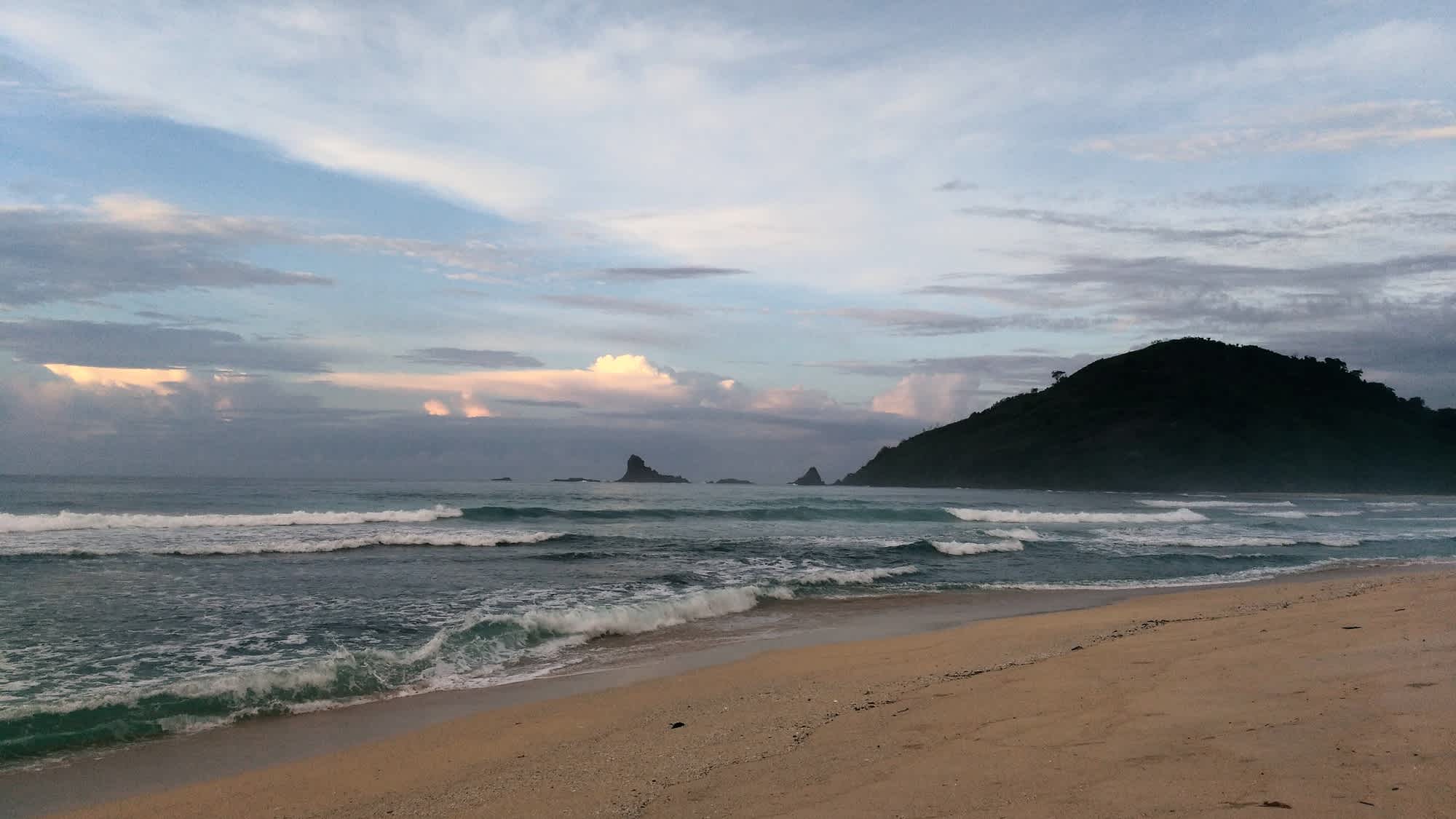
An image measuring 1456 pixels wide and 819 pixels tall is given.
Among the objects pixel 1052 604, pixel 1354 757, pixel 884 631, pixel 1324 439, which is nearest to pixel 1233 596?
pixel 1052 604

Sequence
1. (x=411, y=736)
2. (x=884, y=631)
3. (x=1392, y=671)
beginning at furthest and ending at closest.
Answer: (x=884, y=631) < (x=411, y=736) < (x=1392, y=671)

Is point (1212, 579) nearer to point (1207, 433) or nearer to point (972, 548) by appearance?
point (972, 548)

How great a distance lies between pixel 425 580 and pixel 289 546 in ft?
25.7

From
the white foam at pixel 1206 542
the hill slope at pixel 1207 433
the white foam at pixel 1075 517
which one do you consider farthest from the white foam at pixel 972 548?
the hill slope at pixel 1207 433

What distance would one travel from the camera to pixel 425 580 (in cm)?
1587

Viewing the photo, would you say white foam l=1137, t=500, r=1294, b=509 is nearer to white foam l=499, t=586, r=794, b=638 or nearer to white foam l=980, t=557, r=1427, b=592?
white foam l=980, t=557, r=1427, b=592

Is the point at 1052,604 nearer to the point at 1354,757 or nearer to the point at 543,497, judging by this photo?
the point at 1354,757

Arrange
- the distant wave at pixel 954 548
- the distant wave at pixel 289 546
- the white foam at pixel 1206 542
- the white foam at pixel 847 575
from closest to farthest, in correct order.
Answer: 1. the white foam at pixel 847 575
2. the distant wave at pixel 289 546
3. the distant wave at pixel 954 548
4. the white foam at pixel 1206 542

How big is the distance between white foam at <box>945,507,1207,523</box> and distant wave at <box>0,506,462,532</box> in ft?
85.0

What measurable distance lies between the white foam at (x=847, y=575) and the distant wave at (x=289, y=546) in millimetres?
11479

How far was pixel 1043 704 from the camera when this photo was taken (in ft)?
18.7

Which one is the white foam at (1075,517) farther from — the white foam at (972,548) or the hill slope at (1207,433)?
the hill slope at (1207,433)

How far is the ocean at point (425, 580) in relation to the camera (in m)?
7.92

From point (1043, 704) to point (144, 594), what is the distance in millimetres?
13851
